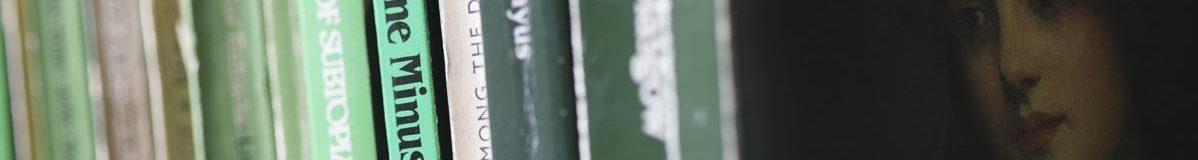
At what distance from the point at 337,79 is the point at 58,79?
0.31ft

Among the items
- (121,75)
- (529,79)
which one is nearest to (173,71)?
(121,75)

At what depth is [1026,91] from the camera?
261 millimetres

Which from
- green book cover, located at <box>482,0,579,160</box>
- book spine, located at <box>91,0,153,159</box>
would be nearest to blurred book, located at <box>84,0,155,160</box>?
book spine, located at <box>91,0,153,159</box>

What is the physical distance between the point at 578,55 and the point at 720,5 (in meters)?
0.03

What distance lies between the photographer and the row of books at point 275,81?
24cm

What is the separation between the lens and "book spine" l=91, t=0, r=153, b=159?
33cm

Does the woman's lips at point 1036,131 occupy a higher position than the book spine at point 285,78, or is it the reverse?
the book spine at point 285,78

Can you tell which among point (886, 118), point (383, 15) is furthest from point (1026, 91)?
point (383, 15)

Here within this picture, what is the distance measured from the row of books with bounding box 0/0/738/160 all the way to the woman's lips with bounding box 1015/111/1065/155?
0.11 m

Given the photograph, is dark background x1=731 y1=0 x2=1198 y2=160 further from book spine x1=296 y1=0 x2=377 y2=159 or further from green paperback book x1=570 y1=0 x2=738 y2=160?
book spine x1=296 y1=0 x2=377 y2=159

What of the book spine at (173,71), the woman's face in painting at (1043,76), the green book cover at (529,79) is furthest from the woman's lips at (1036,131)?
the book spine at (173,71)

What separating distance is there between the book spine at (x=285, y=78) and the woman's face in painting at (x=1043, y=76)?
17 centimetres

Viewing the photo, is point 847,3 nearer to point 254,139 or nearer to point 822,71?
point 822,71

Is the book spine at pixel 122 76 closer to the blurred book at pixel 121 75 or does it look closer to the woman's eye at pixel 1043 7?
the blurred book at pixel 121 75
